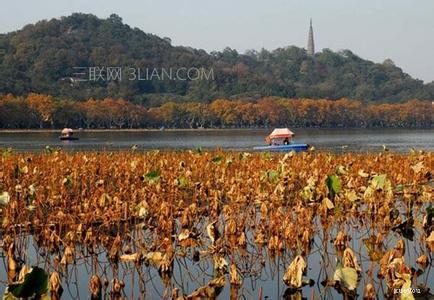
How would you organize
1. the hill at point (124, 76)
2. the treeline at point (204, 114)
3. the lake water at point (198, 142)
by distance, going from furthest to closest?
the hill at point (124, 76)
the treeline at point (204, 114)
the lake water at point (198, 142)

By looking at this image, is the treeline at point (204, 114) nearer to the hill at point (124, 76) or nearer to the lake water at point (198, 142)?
the hill at point (124, 76)

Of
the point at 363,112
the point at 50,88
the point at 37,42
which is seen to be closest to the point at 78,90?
the point at 50,88

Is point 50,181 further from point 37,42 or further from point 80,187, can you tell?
point 37,42

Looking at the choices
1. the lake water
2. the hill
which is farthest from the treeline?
the lake water

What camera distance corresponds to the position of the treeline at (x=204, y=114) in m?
107

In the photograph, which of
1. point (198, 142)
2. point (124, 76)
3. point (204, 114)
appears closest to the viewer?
point (198, 142)

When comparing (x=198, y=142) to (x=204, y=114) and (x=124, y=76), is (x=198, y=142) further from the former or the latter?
(x=124, y=76)

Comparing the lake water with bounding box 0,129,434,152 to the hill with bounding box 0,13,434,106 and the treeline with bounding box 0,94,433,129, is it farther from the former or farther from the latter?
the hill with bounding box 0,13,434,106

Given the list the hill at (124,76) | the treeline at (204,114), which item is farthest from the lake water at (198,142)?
the hill at (124,76)

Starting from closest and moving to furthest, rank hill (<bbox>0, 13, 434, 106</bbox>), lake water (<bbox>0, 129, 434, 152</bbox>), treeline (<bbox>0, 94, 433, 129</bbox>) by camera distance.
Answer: lake water (<bbox>0, 129, 434, 152</bbox>), treeline (<bbox>0, 94, 433, 129</bbox>), hill (<bbox>0, 13, 434, 106</bbox>)

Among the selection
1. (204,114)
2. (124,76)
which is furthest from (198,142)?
(124,76)

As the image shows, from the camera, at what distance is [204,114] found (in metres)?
128

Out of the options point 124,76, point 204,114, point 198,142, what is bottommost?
point 198,142

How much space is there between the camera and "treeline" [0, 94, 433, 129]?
107 meters
